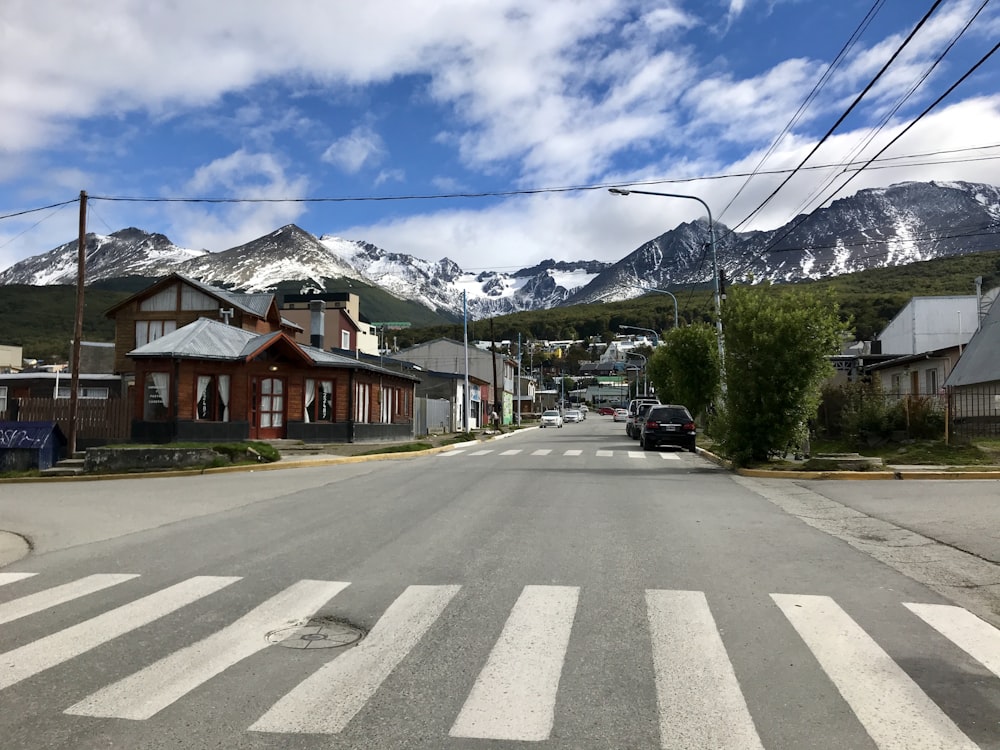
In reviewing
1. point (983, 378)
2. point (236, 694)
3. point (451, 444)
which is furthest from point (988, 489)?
point (451, 444)

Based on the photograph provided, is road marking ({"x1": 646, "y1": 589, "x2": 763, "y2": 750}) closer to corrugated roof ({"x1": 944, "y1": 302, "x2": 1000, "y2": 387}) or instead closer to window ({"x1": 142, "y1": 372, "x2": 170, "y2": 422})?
window ({"x1": 142, "y1": 372, "x2": 170, "y2": 422})

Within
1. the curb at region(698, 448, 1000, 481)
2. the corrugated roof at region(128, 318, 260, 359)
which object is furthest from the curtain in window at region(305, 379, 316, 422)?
the curb at region(698, 448, 1000, 481)

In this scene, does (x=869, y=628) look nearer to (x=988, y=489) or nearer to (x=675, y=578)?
(x=675, y=578)

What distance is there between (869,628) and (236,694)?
4572 mm

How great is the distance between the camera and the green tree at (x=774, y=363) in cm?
1927

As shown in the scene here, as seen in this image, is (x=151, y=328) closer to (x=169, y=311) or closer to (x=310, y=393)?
(x=169, y=311)

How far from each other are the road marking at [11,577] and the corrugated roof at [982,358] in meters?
28.8

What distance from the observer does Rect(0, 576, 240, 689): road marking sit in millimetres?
5332

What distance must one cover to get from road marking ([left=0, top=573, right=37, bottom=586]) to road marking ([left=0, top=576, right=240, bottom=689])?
1999 mm

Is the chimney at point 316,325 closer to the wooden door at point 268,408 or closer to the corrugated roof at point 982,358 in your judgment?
the wooden door at point 268,408

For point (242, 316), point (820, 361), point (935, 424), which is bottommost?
point (935, 424)

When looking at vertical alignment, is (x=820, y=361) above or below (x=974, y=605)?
above

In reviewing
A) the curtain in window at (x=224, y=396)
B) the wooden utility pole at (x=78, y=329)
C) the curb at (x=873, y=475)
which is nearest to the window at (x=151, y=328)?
the curtain in window at (x=224, y=396)

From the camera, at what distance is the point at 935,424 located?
23.0m
